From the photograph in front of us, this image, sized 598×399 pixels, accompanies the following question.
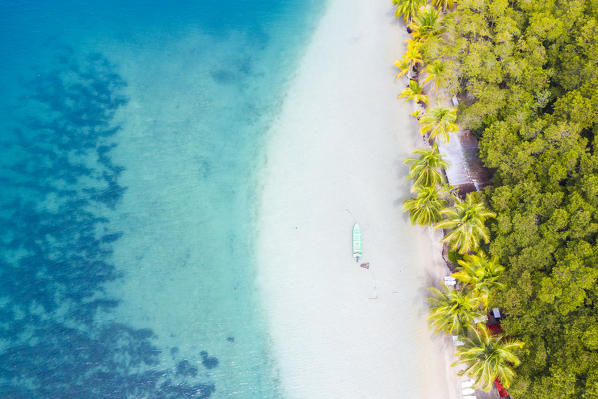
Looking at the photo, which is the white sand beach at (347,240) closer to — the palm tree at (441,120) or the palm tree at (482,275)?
the palm tree at (441,120)

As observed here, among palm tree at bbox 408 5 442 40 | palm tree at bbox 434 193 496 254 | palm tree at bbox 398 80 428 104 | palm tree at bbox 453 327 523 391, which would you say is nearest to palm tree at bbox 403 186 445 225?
palm tree at bbox 434 193 496 254

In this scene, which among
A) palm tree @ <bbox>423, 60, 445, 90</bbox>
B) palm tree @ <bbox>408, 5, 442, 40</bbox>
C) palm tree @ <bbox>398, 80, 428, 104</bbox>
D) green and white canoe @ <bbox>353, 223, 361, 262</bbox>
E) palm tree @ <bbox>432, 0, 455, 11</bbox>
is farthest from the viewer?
palm tree @ <bbox>432, 0, 455, 11</bbox>

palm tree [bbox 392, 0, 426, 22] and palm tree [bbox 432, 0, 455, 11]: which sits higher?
palm tree [bbox 392, 0, 426, 22]

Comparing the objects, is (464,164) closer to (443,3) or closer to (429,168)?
(429,168)

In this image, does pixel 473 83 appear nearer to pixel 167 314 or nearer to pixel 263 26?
pixel 263 26

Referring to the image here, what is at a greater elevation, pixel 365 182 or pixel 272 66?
Answer: pixel 272 66

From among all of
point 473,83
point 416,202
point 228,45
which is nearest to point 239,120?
point 228,45

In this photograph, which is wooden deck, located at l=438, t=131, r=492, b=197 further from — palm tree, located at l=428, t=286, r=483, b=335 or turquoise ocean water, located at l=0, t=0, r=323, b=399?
turquoise ocean water, located at l=0, t=0, r=323, b=399
